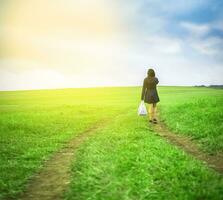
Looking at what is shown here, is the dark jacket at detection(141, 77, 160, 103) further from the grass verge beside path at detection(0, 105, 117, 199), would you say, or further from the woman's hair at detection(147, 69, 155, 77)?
the grass verge beside path at detection(0, 105, 117, 199)

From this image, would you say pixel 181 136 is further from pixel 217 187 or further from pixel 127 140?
pixel 217 187

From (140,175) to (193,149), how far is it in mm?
5236

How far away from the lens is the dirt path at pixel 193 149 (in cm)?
1177

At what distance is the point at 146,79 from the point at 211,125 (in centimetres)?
733

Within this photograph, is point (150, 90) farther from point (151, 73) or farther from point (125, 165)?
point (125, 165)

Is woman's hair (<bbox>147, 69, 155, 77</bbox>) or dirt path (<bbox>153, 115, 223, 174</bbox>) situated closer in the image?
dirt path (<bbox>153, 115, 223, 174</bbox>)

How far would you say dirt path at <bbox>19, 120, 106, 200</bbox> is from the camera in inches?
360

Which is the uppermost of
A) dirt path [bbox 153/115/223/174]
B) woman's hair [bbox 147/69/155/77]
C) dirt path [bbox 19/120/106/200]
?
woman's hair [bbox 147/69/155/77]

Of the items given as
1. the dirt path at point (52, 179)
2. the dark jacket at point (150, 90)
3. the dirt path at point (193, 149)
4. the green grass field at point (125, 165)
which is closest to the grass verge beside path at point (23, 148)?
the green grass field at point (125, 165)

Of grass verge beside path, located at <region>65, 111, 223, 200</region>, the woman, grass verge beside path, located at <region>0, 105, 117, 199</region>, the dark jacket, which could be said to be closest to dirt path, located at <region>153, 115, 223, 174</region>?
grass verge beside path, located at <region>65, 111, 223, 200</region>

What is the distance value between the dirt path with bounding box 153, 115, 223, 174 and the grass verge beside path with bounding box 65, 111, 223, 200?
27.1 inches

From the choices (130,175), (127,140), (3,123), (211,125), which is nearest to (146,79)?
(211,125)

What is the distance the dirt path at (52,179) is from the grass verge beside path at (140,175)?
33 cm

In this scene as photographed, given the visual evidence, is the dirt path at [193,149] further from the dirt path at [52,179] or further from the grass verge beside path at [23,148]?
the grass verge beside path at [23,148]
